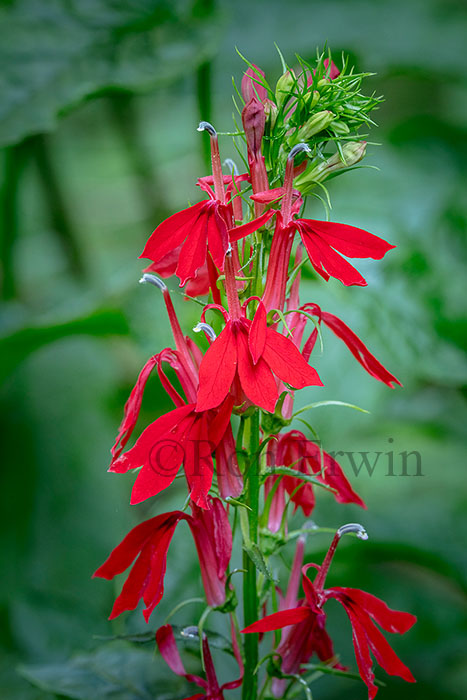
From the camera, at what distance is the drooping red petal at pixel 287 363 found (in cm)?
39

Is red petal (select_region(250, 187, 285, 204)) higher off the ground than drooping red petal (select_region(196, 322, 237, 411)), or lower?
higher

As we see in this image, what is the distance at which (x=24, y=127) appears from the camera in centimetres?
78

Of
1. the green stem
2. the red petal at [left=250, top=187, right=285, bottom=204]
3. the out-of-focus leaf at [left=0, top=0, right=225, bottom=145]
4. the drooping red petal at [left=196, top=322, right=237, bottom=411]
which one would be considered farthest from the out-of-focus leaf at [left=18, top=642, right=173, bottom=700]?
the out-of-focus leaf at [left=0, top=0, right=225, bottom=145]

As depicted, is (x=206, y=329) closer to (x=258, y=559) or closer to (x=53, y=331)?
(x=258, y=559)

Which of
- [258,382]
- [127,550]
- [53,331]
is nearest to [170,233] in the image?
[258,382]

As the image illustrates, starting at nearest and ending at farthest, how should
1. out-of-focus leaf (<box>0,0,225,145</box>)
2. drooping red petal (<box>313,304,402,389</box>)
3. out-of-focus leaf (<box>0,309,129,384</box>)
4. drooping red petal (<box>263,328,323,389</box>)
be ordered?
drooping red petal (<box>263,328,323,389</box>), drooping red petal (<box>313,304,402,389</box>), out-of-focus leaf (<box>0,0,225,145</box>), out-of-focus leaf (<box>0,309,129,384</box>)

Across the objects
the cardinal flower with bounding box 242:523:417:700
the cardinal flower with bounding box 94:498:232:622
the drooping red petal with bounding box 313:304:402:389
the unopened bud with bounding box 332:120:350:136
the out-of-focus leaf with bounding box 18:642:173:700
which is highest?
the unopened bud with bounding box 332:120:350:136

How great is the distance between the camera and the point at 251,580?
0.52 meters

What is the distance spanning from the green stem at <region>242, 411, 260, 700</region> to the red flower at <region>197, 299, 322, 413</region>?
93mm

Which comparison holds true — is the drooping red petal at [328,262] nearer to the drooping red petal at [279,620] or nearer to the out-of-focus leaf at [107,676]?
the drooping red petal at [279,620]

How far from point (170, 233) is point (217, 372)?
0.11 m

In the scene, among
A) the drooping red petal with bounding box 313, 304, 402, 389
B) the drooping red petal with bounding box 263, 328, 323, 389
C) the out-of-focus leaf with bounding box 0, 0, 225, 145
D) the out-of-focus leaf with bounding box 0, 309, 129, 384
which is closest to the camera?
the drooping red petal with bounding box 263, 328, 323, 389

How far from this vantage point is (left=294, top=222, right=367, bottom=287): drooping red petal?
427 millimetres

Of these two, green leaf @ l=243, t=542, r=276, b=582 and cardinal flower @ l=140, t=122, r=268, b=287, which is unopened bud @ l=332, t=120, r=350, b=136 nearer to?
cardinal flower @ l=140, t=122, r=268, b=287
